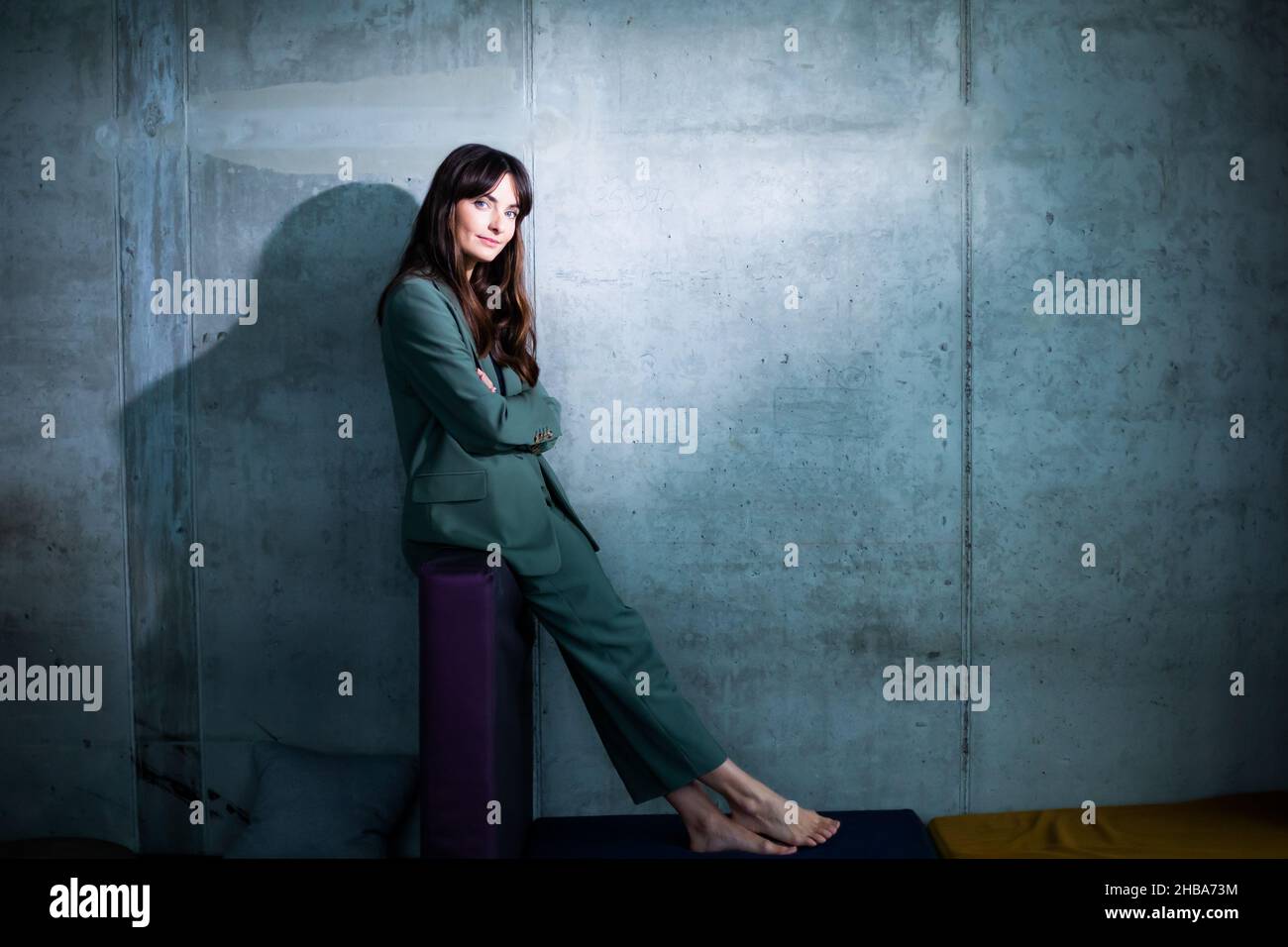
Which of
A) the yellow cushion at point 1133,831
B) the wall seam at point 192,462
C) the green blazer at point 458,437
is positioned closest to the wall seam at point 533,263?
the green blazer at point 458,437

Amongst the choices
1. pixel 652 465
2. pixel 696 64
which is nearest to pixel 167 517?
pixel 652 465

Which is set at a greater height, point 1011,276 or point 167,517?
point 1011,276

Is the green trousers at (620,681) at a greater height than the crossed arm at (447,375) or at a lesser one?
lesser

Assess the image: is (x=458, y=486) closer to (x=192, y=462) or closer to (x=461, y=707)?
(x=461, y=707)

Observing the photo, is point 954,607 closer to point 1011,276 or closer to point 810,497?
point 810,497

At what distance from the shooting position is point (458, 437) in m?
2.35

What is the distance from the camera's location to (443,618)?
2.19 meters

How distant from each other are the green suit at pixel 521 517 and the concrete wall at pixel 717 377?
336 millimetres

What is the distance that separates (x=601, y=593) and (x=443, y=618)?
500mm

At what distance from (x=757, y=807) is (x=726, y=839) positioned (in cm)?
11

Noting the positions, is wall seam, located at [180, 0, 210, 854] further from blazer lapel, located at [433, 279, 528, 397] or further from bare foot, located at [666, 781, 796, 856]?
bare foot, located at [666, 781, 796, 856]

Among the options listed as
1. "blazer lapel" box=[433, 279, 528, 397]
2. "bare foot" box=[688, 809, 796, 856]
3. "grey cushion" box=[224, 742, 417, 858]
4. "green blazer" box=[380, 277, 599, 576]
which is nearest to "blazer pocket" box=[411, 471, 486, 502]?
"green blazer" box=[380, 277, 599, 576]

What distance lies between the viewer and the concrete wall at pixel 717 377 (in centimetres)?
281

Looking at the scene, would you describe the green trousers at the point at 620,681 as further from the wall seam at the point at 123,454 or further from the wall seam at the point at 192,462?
the wall seam at the point at 123,454
